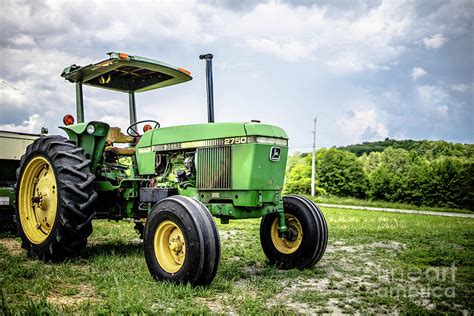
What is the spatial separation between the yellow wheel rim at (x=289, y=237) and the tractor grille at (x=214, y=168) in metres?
1.30

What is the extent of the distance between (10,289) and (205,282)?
200 centimetres

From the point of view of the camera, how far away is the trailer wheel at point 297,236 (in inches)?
233

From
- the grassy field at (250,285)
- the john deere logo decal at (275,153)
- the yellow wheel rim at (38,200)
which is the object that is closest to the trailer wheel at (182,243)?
the grassy field at (250,285)

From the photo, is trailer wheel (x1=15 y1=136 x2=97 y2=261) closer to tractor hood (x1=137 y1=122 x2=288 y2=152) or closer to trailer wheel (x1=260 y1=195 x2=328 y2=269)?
tractor hood (x1=137 y1=122 x2=288 y2=152)

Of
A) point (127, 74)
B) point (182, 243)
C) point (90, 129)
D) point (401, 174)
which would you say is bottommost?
point (182, 243)

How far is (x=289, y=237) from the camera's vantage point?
623 centimetres

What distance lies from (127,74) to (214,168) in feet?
9.28

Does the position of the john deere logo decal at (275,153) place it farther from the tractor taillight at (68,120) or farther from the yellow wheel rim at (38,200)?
the tractor taillight at (68,120)

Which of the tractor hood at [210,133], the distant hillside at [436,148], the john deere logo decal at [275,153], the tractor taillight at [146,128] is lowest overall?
the john deere logo decal at [275,153]

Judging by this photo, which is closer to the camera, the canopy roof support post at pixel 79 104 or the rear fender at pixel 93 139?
the rear fender at pixel 93 139

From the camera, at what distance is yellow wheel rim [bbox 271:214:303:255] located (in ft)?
20.2

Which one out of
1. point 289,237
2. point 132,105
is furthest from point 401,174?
point 289,237

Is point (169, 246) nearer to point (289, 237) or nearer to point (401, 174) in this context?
point (289, 237)

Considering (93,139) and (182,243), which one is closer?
(182,243)
